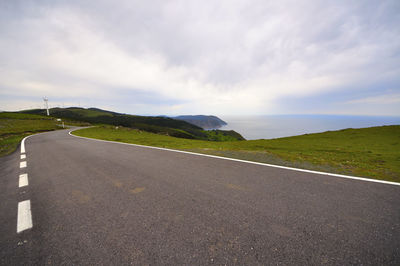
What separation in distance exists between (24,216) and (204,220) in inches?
139

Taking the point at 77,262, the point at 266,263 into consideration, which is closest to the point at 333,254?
the point at 266,263

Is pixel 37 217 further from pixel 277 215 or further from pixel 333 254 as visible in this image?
pixel 333 254

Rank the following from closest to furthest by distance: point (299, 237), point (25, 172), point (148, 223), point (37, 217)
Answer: point (299, 237)
point (148, 223)
point (37, 217)
point (25, 172)

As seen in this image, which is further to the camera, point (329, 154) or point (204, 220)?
point (329, 154)

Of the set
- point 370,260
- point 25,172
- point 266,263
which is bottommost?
point 25,172

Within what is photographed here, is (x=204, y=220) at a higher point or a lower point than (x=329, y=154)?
lower

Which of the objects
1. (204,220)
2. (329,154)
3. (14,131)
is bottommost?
(14,131)

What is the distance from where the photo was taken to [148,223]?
2.56 m

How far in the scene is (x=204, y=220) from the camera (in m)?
2.62

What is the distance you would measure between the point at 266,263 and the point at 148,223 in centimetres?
191

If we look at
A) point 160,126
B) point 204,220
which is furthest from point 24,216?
point 160,126

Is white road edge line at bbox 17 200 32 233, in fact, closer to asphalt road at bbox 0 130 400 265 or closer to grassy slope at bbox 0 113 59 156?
asphalt road at bbox 0 130 400 265

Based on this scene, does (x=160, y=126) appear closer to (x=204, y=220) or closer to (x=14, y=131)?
(x=14, y=131)

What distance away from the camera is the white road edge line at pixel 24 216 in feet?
8.28
